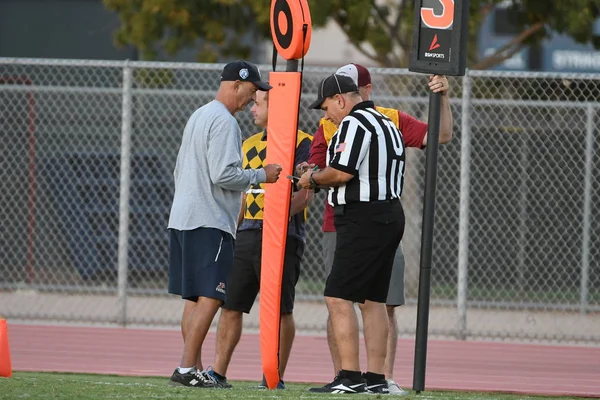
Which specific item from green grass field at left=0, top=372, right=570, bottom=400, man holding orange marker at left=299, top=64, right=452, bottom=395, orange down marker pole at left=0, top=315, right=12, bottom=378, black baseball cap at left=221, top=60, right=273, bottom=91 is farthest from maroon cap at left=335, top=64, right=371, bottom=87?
orange down marker pole at left=0, top=315, right=12, bottom=378

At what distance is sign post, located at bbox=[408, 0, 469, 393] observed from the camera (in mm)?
7844

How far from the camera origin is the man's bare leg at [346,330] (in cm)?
782

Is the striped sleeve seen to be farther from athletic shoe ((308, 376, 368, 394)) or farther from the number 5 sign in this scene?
athletic shoe ((308, 376, 368, 394))

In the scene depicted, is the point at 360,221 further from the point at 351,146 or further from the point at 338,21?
the point at 338,21

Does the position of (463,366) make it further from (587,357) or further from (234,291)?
(234,291)

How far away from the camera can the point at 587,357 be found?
38.0 feet

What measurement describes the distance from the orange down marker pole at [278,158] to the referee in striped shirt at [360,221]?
0.32 m

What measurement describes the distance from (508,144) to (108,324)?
508 cm

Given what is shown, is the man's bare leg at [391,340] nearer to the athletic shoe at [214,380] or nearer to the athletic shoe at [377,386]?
the athletic shoe at [377,386]

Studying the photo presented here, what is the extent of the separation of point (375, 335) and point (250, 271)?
4.30ft

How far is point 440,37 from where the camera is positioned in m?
7.91

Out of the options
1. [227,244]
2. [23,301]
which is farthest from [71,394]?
[23,301]

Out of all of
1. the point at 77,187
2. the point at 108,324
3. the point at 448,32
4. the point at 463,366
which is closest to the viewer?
the point at 448,32

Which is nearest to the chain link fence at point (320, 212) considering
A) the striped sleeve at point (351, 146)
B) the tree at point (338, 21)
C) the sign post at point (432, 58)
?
the tree at point (338, 21)
